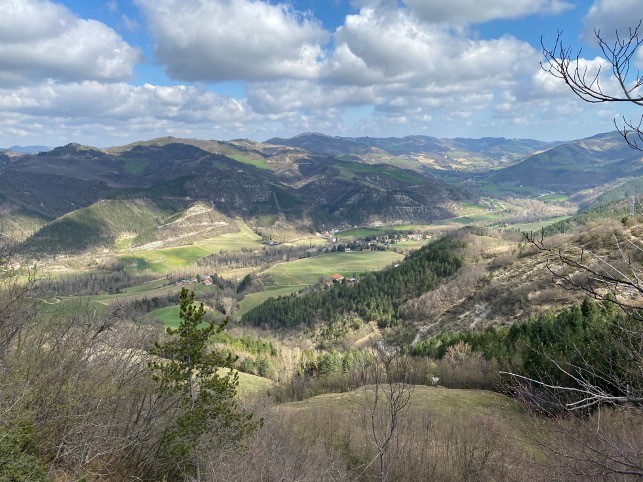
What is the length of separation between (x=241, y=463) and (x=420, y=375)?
40.6 m

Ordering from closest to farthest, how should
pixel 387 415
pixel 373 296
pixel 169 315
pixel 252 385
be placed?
pixel 387 415, pixel 252 385, pixel 373 296, pixel 169 315

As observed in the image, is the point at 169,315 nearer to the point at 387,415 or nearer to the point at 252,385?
the point at 252,385

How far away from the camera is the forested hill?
121556mm

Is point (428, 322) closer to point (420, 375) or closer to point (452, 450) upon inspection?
point (420, 375)

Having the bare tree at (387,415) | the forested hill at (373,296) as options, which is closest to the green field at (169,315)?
the forested hill at (373,296)

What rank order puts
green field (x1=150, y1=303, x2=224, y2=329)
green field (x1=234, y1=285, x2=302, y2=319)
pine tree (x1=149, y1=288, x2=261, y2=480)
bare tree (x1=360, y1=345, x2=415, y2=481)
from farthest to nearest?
green field (x1=234, y1=285, x2=302, y2=319) → green field (x1=150, y1=303, x2=224, y2=329) → pine tree (x1=149, y1=288, x2=261, y2=480) → bare tree (x1=360, y1=345, x2=415, y2=481)

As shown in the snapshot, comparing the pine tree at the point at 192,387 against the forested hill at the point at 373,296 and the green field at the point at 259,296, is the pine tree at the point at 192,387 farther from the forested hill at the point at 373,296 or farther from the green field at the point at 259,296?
the green field at the point at 259,296

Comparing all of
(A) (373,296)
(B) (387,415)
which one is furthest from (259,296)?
(B) (387,415)

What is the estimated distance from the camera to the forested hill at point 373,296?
12156 centimetres

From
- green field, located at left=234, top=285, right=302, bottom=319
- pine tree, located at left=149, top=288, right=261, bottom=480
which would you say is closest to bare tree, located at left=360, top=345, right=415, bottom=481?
pine tree, located at left=149, top=288, right=261, bottom=480

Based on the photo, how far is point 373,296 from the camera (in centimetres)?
12575

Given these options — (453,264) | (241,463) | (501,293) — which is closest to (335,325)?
(453,264)

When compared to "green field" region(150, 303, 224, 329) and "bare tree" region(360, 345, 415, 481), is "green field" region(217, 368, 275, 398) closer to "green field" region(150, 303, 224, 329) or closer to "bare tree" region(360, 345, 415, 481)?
"bare tree" region(360, 345, 415, 481)

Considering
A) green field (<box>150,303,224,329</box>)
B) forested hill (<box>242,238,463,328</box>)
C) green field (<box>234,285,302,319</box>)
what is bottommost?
green field (<box>234,285,302,319</box>)
